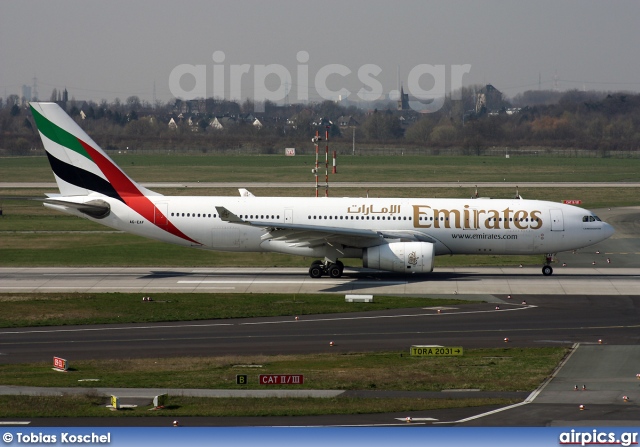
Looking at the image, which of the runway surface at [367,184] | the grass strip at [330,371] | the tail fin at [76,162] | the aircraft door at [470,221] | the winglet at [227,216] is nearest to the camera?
the grass strip at [330,371]

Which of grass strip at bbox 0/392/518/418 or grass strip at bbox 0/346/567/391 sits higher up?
grass strip at bbox 0/392/518/418

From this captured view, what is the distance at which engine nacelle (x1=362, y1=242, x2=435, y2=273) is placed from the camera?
142 feet

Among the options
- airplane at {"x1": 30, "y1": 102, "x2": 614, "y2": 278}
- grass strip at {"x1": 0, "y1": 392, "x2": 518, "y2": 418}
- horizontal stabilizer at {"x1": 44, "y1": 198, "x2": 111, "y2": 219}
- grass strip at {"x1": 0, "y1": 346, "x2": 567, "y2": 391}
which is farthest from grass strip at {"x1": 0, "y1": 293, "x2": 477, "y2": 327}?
grass strip at {"x1": 0, "y1": 392, "x2": 518, "y2": 418}

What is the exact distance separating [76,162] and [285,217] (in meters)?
11.2

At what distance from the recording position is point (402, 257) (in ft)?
142

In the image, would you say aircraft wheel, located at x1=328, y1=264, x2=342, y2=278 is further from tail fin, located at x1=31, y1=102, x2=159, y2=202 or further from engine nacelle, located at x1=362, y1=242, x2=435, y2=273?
tail fin, located at x1=31, y1=102, x2=159, y2=202

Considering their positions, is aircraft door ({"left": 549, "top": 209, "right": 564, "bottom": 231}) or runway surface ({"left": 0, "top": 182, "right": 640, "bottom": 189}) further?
runway surface ({"left": 0, "top": 182, "right": 640, "bottom": 189})

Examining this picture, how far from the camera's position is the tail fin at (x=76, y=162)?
45875 millimetres

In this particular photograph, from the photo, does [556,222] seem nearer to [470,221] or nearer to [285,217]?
[470,221]

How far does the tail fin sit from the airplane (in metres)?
0.05

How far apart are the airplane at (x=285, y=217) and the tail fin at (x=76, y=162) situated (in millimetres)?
52

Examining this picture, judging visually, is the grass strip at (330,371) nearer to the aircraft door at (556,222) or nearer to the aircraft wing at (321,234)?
the aircraft wing at (321,234)

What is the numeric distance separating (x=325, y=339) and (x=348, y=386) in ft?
24.5

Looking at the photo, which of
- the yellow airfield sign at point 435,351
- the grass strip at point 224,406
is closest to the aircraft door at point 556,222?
the yellow airfield sign at point 435,351
